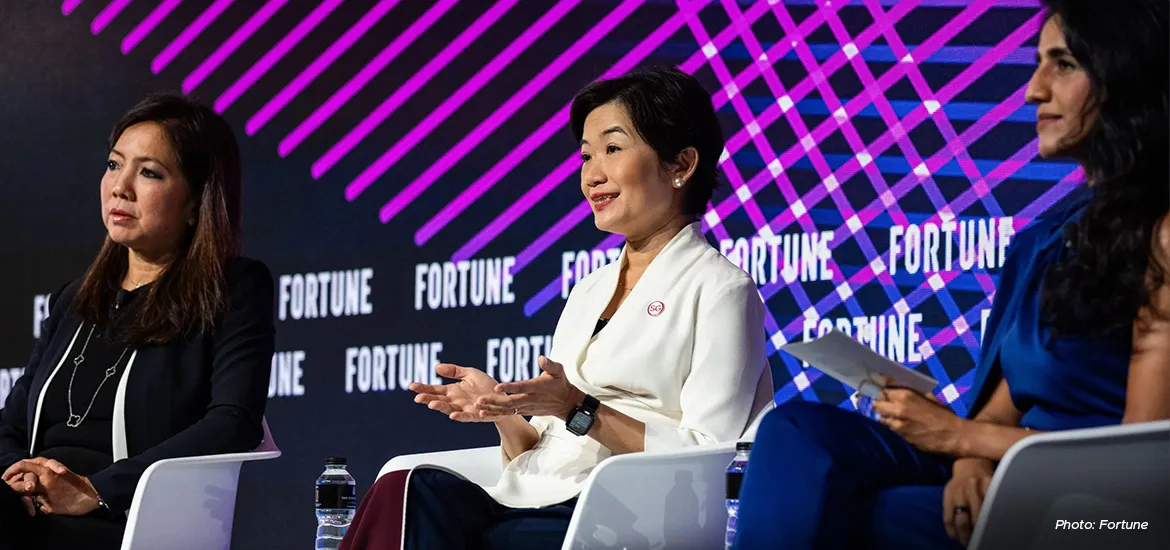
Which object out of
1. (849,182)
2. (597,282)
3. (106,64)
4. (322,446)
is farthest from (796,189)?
(106,64)

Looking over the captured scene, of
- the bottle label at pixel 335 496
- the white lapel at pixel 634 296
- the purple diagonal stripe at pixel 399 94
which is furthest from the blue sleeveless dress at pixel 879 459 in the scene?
the purple diagonal stripe at pixel 399 94

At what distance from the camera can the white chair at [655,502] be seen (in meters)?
2.40

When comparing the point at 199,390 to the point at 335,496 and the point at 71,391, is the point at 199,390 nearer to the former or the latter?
the point at 71,391

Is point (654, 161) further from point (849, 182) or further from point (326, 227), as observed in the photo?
point (326, 227)

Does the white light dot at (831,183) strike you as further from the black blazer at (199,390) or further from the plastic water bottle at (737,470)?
the black blazer at (199,390)

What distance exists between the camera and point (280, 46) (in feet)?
15.8

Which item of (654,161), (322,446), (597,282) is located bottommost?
(322,446)

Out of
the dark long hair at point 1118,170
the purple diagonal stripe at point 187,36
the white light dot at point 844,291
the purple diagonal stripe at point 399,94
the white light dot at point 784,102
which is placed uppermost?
the purple diagonal stripe at point 187,36

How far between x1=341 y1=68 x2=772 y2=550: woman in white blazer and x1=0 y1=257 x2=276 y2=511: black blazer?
0.55m

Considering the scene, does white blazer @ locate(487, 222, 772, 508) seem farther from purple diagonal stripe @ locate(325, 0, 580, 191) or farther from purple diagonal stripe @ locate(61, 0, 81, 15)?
purple diagonal stripe @ locate(61, 0, 81, 15)

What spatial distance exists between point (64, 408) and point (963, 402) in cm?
233

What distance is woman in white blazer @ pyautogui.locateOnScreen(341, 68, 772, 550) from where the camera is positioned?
2.54 m

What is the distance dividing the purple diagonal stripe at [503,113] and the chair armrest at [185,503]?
5.65 ft

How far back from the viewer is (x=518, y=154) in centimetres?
434
